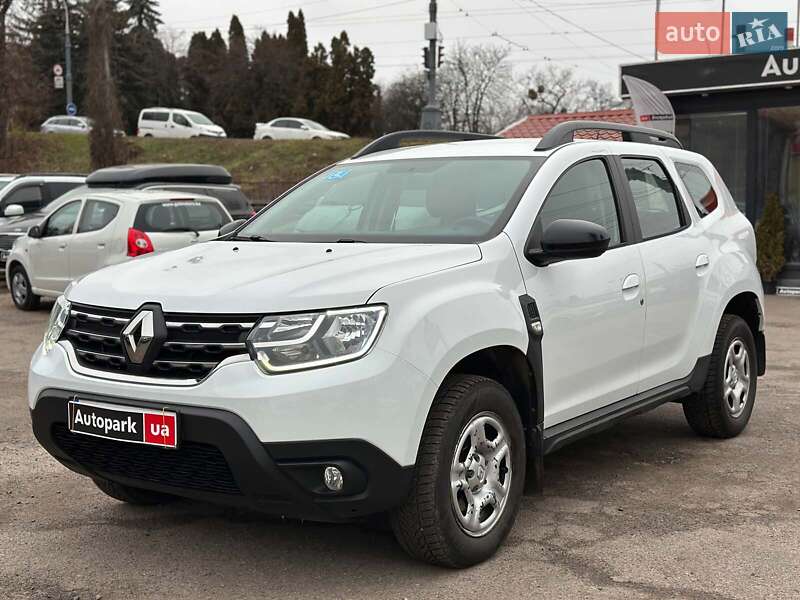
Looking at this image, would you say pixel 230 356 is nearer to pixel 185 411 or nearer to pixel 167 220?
pixel 185 411

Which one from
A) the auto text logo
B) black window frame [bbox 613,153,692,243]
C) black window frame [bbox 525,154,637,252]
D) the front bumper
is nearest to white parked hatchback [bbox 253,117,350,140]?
the auto text logo

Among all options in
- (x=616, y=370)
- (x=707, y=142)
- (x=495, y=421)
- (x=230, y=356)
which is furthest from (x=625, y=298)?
(x=707, y=142)

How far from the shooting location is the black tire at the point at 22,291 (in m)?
13.0

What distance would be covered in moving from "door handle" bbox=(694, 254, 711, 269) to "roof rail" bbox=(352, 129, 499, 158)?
1.35 m

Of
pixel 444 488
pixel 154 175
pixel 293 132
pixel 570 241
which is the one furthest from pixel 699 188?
pixel 293 132

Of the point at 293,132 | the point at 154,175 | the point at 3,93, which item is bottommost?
the point at 154,175

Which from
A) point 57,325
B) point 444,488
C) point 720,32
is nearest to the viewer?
point 444,488

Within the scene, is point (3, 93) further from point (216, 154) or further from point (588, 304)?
point (588, 304)

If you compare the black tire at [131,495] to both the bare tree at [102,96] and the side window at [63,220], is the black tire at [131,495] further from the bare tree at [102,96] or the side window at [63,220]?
the bare tree at [102,96]

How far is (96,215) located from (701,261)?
8.29 metres

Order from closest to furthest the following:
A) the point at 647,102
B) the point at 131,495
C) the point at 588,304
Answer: the point at 588,304, the point at 131,495, the point at 647,102

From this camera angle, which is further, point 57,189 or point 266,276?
point 57,189

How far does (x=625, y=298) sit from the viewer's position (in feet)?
15.8

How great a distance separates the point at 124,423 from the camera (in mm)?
3660
